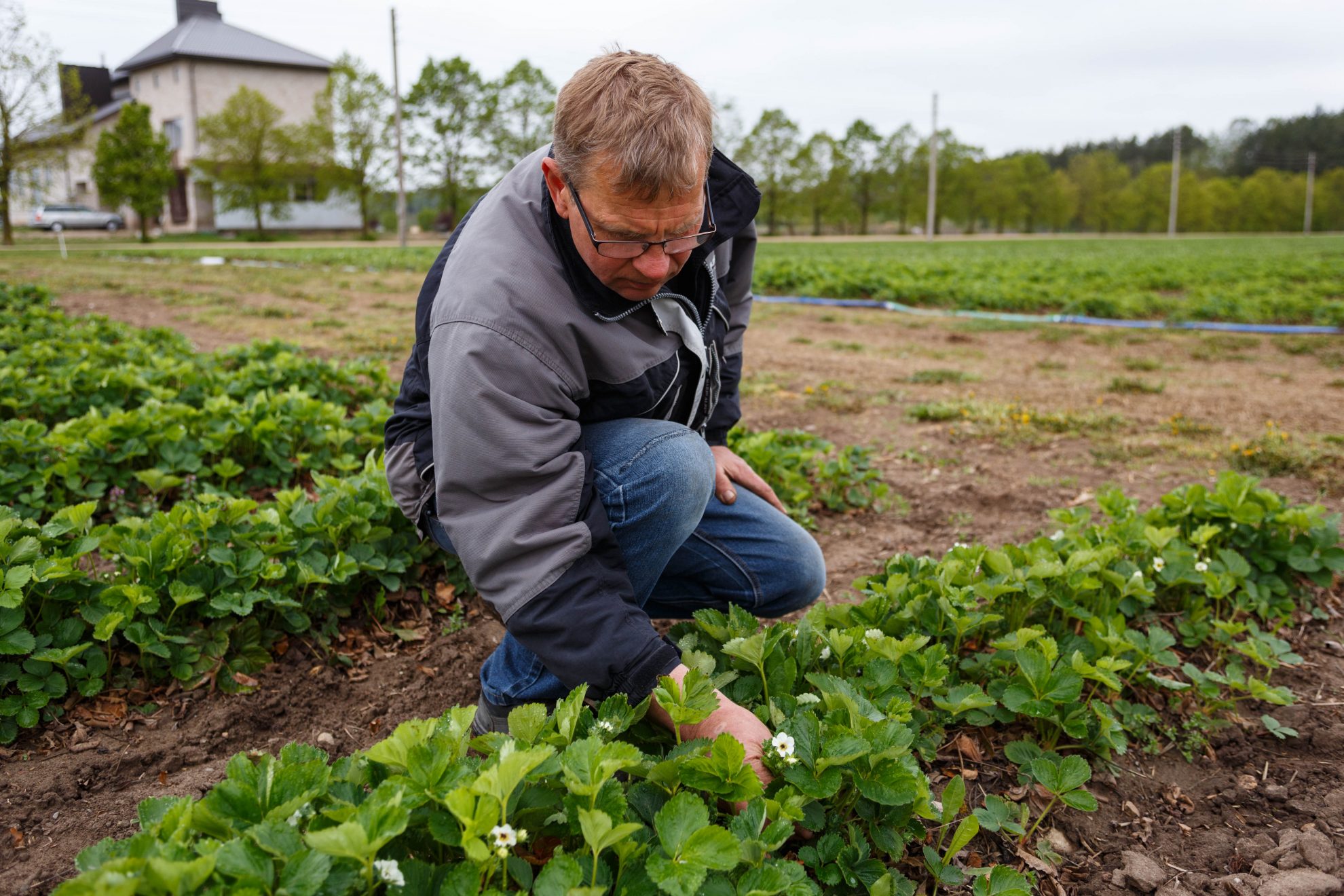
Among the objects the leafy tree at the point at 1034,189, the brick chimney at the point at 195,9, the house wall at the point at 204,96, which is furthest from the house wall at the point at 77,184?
the leafy tree at the point at 1034,189

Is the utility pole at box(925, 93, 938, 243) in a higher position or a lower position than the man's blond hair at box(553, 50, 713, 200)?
higher

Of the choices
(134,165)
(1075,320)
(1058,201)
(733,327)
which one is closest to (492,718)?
(733,327)

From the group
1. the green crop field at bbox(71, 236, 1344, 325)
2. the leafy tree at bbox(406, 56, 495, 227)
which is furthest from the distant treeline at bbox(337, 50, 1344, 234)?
the green crop field at bbox(71, 236, 1344, 325)

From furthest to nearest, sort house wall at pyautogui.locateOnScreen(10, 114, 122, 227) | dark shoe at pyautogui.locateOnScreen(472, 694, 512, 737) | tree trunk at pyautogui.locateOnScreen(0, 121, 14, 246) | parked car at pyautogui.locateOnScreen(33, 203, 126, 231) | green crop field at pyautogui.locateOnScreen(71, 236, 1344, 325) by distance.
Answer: house wall at pyautogui.locateOnScreen(10, 114, 122, 227), parked car at pyautogui.locateOnScreen(33, 203, 126, 231), tree trunk at pyautogui.locateOnScreen(0, 121, 14, 246), green crop field at pyautogui.locateOnScreen(71, 236, 1344, 325), dark shoe at pyautogui.locateOnScreen(472, 694, 512, 737)

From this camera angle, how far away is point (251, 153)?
3756cm

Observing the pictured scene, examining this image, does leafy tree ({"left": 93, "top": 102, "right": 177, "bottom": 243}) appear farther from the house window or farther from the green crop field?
the green crop field

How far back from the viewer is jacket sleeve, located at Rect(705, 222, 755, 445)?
2760 millimetres

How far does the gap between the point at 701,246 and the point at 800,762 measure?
1.15m

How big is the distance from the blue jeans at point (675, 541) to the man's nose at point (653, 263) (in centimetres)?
42

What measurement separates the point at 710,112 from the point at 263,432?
8.87 feet

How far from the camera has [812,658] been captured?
2100mm

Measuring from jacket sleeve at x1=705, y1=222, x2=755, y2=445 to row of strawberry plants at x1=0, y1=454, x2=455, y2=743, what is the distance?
3.63 feet

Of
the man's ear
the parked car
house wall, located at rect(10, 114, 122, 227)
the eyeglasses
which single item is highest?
house wall, located at rect(10, 114, 122, 227)

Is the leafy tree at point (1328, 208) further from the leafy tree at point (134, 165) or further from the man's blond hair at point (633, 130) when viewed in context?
the man's blond hair at point (633, 130)
